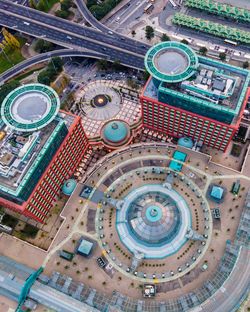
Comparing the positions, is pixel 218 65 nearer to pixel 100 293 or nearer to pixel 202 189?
pixel 202 189

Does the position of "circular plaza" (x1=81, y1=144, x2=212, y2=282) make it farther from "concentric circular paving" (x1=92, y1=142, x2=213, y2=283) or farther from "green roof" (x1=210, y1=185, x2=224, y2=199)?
"green roof" (x1=210, y1=185, x2=224, y2=199)

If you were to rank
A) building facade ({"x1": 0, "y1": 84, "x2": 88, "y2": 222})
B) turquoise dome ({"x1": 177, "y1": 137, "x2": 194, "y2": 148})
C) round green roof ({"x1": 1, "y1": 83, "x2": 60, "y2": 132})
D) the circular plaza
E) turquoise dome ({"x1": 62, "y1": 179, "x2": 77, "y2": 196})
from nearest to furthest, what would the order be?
building facade ({"x1": 0, "y1": 84, "x2": 88, "y2": 222}) → round green roof ({"x1": 1, "y1": 83, "x2": 60, "y2": 132}) → the circular plaza → turquoise dome ({"x1": 62, "y1": 179, "x2": 77, "y2": 196}) → turquoise dome ({"x1": 177, "y1": 137, "x2": 194, "y2": 148})

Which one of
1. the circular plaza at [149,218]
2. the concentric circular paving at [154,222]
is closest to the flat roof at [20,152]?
the circular plaza at [149,218]

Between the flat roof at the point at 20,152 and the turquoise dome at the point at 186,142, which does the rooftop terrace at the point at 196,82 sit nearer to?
Answer: the turquoise dome at the point at 186,142

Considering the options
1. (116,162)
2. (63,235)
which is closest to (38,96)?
(116,162)

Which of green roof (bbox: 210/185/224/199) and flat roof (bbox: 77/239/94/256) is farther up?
green roof (bbox: 210/185/224/199)

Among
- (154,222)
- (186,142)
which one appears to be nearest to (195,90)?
(186,142)

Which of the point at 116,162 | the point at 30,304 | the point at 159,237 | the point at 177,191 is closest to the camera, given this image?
the point at 30,304

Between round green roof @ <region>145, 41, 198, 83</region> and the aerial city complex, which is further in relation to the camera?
round green roof @ <region>145, 41, 198, 83</region>

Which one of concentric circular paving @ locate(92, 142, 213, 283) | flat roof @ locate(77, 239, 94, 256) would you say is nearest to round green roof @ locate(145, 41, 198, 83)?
concentric circular paving @ locate(92, 142, 213, 283)
